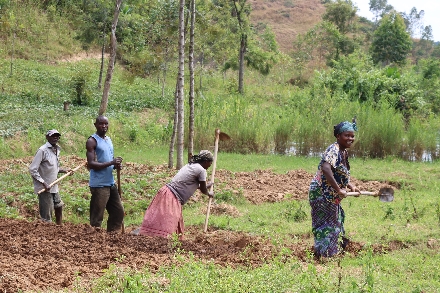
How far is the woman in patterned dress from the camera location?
22.3ft

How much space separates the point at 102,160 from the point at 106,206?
2.85 feet

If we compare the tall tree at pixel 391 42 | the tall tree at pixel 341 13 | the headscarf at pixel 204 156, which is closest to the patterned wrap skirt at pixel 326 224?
the headscarf at pixel 204 156

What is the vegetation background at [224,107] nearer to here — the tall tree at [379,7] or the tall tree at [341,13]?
the tall tree at [341,13]

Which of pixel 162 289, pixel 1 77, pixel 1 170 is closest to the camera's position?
pixel 162 289

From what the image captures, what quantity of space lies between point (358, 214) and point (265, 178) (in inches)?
Answer: 150

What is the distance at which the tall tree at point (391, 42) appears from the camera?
44250 millimetres

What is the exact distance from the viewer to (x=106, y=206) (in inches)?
331

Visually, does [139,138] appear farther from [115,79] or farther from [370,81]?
[115,79]

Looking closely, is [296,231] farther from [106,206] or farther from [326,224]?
[106,206]

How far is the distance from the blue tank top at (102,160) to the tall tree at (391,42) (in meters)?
39.9

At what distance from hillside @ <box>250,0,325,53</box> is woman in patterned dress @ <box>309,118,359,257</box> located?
67.5m

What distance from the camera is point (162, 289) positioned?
5055 millimetres

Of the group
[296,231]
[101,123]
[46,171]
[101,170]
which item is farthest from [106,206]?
[296,231]

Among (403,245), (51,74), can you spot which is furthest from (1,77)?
(403,245)
